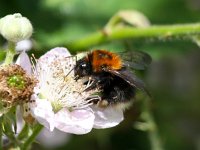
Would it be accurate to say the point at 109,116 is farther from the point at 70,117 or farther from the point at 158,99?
the point at 158,99

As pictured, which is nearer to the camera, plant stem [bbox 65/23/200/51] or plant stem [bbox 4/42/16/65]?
plant stem [bbox 4/42/16/65]

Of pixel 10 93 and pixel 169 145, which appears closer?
pixel 10 93

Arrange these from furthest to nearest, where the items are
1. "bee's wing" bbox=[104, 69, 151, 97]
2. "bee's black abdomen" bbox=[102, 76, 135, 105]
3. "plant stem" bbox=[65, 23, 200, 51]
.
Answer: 1. "plant stem" bbox=[65, 23, 200, 51]
2. "bee's black abdomen" bbox=[102, 76, 135, 105]
3. "bee's wing" bbox=[104, 69, 151, 97]

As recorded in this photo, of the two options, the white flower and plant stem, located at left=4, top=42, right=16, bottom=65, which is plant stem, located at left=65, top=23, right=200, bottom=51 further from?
plant stem, located at left=4, top=42, right=16, bottom=65

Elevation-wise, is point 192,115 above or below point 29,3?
below

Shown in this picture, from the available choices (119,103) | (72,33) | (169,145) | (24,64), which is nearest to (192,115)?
(169,145)

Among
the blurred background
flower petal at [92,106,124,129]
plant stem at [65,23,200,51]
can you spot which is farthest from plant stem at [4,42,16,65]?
the blurred background

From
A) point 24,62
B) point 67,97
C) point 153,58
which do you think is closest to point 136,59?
point 67,97

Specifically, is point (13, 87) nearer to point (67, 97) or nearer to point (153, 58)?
point (67, 97)
